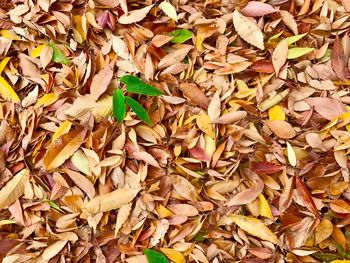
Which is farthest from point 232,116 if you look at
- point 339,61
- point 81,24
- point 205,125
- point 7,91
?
point 7,91

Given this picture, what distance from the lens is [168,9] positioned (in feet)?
4.13

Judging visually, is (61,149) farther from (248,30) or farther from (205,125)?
(248,30)

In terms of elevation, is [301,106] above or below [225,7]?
below

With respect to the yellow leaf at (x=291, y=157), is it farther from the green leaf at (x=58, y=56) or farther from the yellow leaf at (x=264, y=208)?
the green leaf at (x=58, y=56)

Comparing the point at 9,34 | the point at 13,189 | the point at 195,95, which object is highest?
the point at 9,34

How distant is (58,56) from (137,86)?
0.21 metres

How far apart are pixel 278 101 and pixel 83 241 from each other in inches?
21.4

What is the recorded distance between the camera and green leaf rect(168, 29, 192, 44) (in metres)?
1.26

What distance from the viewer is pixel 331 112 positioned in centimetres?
124

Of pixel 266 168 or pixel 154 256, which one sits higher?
pixel 266 168

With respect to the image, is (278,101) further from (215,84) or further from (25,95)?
(25,95)

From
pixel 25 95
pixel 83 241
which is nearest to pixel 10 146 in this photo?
pixel 25 95

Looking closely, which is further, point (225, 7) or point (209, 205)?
point (225, 7)

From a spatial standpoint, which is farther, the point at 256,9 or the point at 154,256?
the point at 256,9
